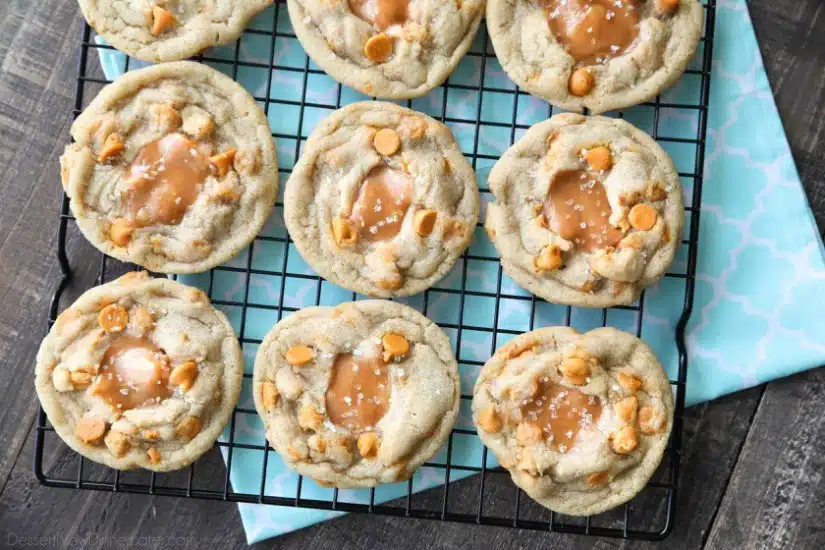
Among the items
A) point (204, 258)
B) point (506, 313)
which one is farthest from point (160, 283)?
point (506, 313)

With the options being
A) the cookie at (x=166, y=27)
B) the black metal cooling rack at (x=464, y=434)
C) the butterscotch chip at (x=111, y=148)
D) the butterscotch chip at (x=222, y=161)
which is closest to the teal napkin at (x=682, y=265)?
the black metal cooling rack at (x=464, y=434)

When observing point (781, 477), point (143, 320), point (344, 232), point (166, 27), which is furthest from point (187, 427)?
point (781, 477)

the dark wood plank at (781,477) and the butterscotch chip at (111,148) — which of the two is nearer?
the butterscotch chip at (111,148)

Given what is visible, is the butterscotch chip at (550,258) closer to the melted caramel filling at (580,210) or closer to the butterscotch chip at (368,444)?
the melted caramel filling at (580,210)

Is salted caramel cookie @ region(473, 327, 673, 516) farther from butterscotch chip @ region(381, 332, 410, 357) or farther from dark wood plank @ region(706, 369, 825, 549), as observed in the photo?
dark wood plank @ region(706, 369, 825, 549)

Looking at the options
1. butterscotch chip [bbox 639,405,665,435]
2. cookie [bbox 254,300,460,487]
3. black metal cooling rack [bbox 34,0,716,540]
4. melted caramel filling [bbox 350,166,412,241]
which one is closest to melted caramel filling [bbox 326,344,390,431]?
cookie [bbox 254,300,460,487]

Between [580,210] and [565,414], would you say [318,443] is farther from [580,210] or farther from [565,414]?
[580,210]
